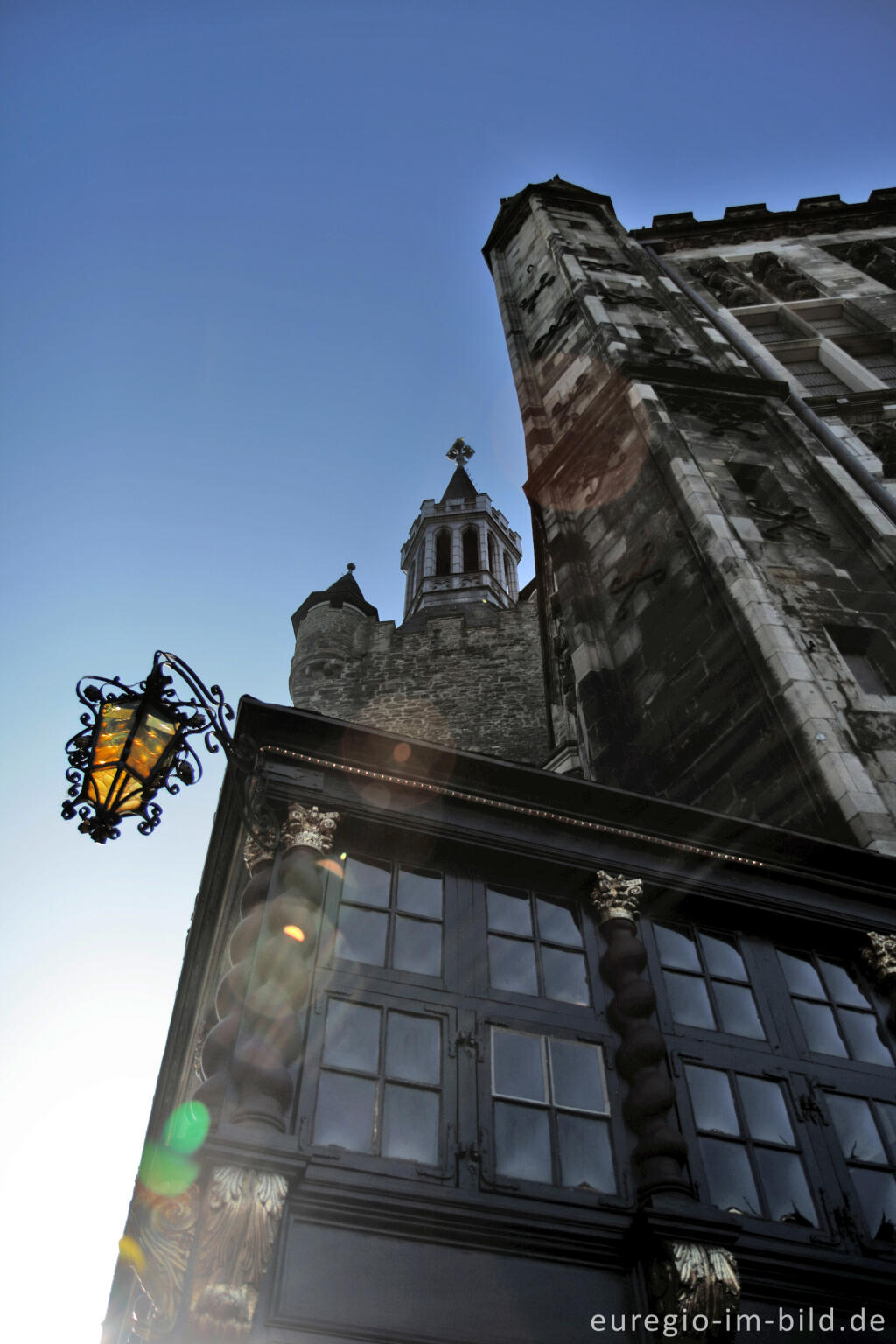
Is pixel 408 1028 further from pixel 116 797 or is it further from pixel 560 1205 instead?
pixel 116 797

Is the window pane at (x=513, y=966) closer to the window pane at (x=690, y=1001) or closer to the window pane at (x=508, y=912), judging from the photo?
the window pane at (x=508, y=912)

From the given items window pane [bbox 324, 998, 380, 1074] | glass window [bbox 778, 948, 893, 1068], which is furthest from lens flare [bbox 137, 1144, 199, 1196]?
glass window [bbox 778, 948, 893, 1068]

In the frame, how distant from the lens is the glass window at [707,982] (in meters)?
6.61

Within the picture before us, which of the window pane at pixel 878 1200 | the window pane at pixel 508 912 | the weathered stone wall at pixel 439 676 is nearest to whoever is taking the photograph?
the window pane at pixel 878 1200

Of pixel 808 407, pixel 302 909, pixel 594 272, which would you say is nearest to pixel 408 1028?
pixel 302 909

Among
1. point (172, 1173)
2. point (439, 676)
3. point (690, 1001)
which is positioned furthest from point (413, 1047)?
point (439, 676)

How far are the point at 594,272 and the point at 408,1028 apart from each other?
18124 mm

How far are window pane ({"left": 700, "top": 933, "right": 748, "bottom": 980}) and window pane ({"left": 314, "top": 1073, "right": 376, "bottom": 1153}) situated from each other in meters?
2.44

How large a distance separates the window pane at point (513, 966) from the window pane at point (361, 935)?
0.65 metres

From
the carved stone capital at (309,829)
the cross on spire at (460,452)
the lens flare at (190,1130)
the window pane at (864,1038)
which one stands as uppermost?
the cross on spire at (460,452)

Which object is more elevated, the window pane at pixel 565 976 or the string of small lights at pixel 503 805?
the string of small lights at pixel 503 805

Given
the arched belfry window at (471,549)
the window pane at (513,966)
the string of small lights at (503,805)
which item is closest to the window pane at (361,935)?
the window pane at (513,966)

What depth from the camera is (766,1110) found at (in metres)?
6.23

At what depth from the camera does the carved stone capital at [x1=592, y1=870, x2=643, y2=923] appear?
6.83m
